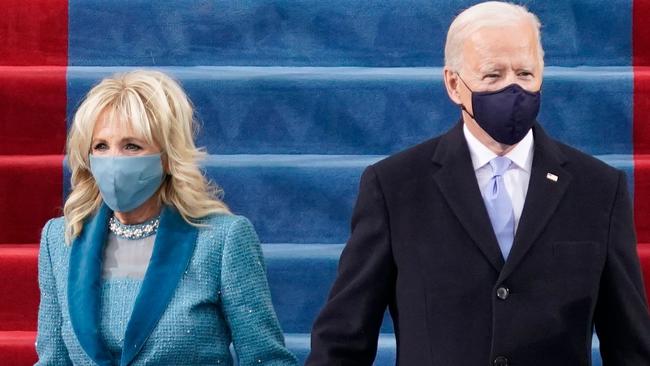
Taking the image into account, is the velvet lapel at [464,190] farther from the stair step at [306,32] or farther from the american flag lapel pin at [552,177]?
the stair step at [306,32]

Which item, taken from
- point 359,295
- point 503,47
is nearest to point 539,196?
point 503,47

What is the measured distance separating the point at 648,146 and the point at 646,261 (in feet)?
1.74

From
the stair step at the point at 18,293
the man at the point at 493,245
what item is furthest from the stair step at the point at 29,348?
the man at the point at 493,245

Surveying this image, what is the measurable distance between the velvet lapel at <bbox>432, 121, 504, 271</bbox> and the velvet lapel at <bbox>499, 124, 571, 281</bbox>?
0.13 ft

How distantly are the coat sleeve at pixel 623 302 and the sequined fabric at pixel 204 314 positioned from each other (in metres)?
0.77

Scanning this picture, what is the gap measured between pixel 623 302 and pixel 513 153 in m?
0.35

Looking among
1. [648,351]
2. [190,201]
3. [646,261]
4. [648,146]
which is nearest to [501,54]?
[648,351]

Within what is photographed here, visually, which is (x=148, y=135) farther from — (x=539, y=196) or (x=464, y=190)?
(x=539, y=196)

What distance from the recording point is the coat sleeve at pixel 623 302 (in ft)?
9.85

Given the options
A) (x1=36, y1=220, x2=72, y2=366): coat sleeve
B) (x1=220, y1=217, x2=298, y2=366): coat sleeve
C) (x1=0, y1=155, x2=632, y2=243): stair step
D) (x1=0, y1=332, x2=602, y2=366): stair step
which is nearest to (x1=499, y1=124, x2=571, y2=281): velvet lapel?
(x1=220, y1=217, x2=298, y2=366): coat sleeve

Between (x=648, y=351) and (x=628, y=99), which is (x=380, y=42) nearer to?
(x=628, y=99)

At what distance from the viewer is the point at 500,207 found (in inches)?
120

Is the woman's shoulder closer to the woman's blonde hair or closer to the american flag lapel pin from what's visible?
the woman's blonde hair

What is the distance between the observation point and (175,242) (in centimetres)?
345
